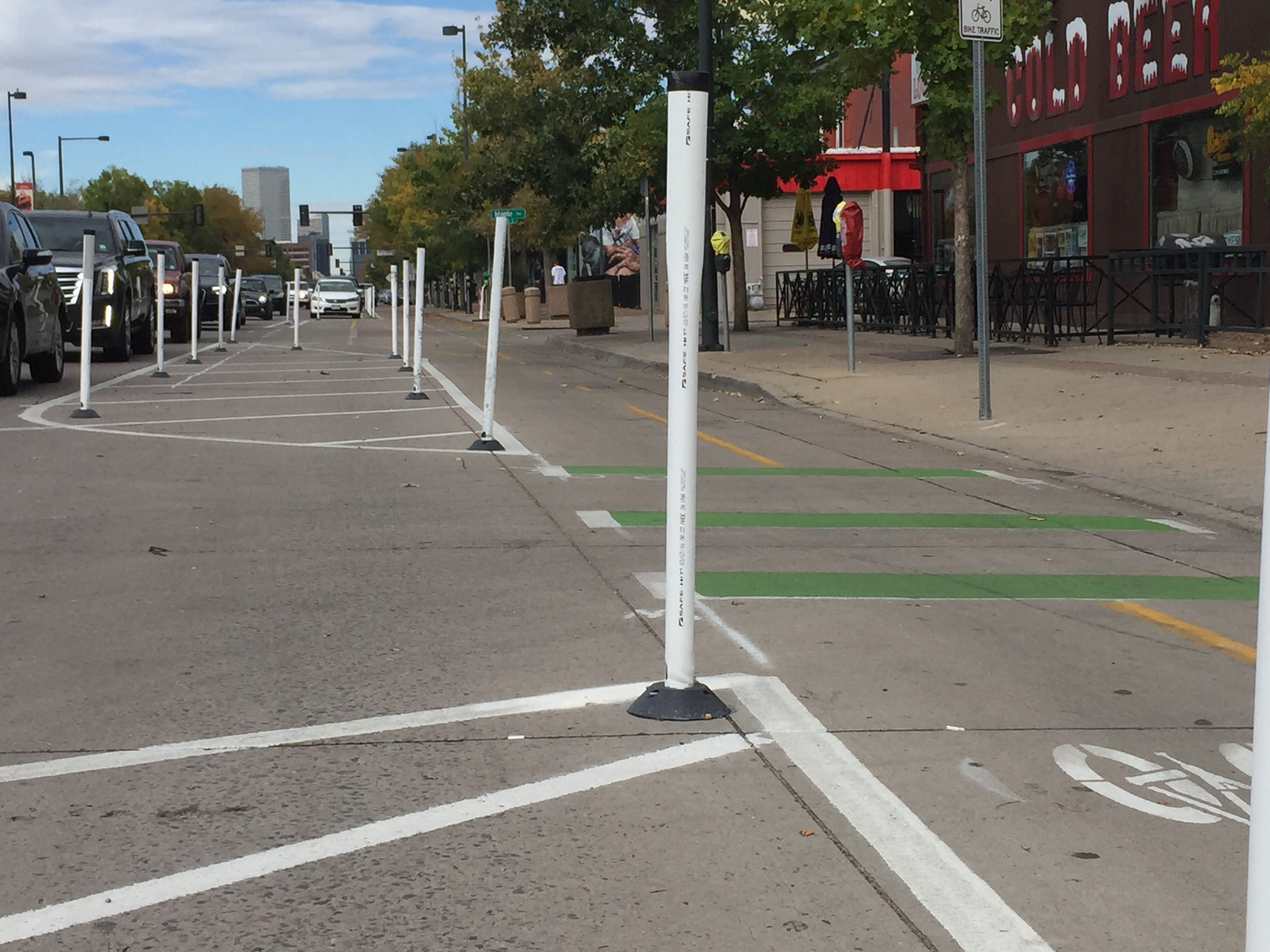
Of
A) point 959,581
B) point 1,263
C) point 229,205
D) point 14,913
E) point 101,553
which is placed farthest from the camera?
point 229,205

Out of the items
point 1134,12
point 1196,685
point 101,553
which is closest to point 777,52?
point 1134,12

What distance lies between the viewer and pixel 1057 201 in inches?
1198

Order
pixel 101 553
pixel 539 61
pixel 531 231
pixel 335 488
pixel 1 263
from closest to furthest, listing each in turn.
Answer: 1. pixel 101 553
2. pixel 335 488
3. pixel 1 263
4. pixel 539 61
5. pixel 531 231

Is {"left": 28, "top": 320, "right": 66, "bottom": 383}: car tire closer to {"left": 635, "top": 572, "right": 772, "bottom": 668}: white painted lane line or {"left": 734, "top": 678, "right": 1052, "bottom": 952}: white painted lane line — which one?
{"left": 635, "top": 572, "right": 772, "bottom": 668}: white painted lane line

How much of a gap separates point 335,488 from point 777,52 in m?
20.5

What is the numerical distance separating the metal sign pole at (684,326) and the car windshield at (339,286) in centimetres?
5907

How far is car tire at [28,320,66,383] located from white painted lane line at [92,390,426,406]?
1654mm

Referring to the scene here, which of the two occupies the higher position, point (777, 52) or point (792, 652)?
point (777, 52)

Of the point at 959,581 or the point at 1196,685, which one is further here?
the point at 959,581

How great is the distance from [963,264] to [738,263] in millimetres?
11361

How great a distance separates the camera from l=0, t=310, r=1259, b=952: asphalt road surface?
3.77 m

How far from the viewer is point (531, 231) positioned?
5762 centimetres

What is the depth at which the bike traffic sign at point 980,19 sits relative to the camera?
13.9m

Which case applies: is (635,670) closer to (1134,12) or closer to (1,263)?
(1,263)
